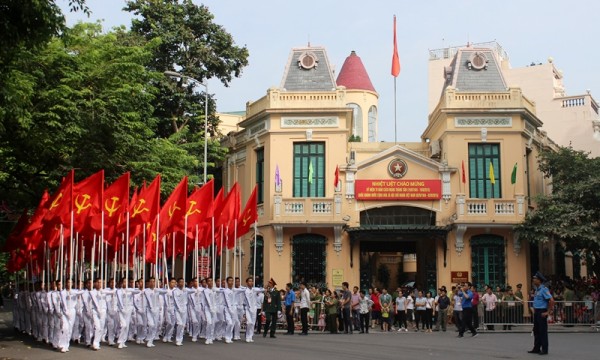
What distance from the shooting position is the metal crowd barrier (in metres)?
25.2

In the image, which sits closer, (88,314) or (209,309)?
(88,314)

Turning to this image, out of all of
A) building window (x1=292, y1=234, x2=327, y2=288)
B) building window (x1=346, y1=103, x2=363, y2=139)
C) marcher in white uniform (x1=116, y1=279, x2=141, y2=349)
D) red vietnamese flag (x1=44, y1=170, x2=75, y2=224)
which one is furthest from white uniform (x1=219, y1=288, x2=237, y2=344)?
building window (x1=346, y1=103, x2=363, y2=139)

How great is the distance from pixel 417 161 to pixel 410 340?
1277 centimetres

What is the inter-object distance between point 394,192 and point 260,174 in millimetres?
5874

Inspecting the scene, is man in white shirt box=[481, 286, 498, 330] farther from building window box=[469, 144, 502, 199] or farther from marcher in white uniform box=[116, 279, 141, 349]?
marcher in white uniform box=[116, 279, 141, 349]

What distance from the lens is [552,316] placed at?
2598cm

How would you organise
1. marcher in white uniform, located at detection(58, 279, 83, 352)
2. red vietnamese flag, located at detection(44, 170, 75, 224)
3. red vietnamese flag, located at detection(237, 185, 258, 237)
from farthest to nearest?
red vietnamese flag, located at detection(237, 185, 258, 237), red vietnamese flag, located at detection(44, 170, 75, 224), marcher in white uniform, located at detection(58, 279, 83, 352)

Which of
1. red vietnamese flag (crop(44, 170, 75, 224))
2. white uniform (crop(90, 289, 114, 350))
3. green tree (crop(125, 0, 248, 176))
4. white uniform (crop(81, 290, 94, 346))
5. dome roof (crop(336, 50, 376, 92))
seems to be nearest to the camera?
white uniform (crop(90, 289, 114, 350))

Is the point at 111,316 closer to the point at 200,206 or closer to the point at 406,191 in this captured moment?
the point at 200,206

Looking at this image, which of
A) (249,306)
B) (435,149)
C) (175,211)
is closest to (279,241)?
(435,149)

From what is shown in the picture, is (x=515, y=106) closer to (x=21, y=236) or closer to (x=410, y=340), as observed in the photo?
(x=410, y=340)

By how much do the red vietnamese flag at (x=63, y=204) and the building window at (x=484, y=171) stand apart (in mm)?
18131

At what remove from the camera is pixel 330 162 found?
105 feet

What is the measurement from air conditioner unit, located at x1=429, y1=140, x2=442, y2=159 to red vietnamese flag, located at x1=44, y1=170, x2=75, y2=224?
18.4 m
